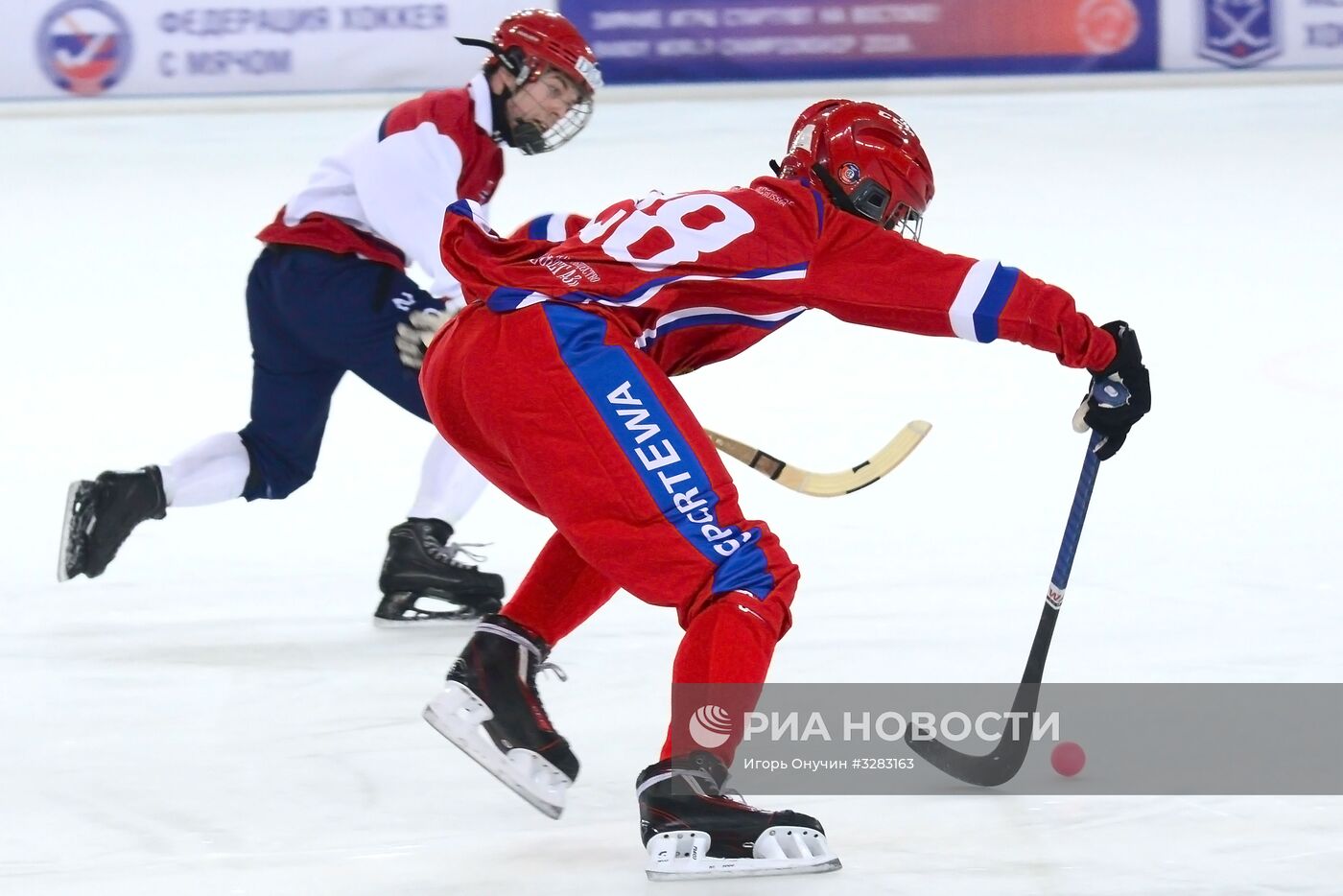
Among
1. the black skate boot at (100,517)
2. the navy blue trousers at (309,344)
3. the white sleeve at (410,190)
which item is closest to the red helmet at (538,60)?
the white sleeve at (410,190)

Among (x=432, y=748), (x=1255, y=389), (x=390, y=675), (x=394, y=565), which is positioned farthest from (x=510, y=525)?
(x=1255, y=389)

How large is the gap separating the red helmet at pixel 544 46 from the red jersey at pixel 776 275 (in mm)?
1174

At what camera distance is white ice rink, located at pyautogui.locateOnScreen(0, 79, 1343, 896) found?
259 cm

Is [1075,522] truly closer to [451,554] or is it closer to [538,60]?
[451,554]

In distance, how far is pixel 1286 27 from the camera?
11.3 metres

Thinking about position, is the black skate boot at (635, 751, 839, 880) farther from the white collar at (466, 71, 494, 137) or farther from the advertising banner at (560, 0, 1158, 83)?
the advertising banner at (560, 0, 1158, 83)

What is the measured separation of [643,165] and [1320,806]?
6.60 meters

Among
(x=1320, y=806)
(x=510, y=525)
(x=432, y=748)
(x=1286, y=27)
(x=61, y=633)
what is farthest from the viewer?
(x=1286, y=27)

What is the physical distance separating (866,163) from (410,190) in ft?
4.29

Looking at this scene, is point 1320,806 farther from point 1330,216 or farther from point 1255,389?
point 1330,216

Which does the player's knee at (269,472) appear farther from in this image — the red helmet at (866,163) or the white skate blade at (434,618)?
the red helmet at (866,163)

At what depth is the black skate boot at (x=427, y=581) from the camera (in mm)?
3785

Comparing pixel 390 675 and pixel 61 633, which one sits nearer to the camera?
pixel 390 675

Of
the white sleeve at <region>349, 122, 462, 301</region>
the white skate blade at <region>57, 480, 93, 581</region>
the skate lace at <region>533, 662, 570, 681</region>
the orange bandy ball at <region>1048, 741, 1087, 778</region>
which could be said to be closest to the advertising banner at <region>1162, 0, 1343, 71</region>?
the white sleeve at <region>349, 122, 462, 301</region>
